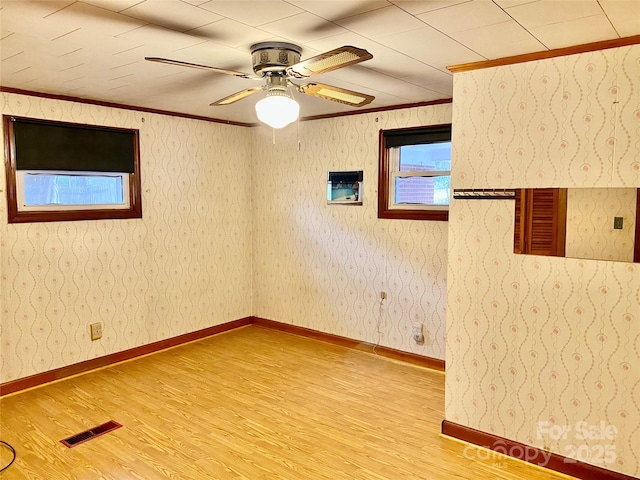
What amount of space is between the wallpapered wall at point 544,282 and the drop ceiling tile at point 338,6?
3.55ft

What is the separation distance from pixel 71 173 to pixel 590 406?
415cm

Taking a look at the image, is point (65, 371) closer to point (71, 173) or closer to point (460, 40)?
point (71, 173)

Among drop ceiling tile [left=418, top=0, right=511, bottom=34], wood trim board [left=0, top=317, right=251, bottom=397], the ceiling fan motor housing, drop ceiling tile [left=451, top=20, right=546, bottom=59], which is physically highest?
drop ceiling tile [left=451, top=20, right=546, bottom=59]

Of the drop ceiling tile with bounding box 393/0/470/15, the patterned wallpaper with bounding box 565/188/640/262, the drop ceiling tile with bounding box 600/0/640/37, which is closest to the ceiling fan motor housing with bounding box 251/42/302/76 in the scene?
the drop ceiling tile with bounding box 393/0/470/15

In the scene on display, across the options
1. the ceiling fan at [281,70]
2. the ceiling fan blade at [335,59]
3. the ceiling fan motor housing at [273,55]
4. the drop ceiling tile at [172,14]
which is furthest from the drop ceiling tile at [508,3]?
the drop ceiling tile at [172,14]

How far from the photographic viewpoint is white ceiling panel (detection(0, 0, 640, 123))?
1957 mm

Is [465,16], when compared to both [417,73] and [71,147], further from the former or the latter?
[71,147]

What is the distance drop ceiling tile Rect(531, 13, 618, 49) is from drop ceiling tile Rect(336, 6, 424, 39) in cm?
62

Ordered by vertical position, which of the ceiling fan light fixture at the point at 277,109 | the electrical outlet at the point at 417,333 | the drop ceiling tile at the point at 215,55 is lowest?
the electrical outlet at the point at 417,333

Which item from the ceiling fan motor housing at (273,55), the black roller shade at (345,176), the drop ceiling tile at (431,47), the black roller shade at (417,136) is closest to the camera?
the drop ceiling tile at (431,47)

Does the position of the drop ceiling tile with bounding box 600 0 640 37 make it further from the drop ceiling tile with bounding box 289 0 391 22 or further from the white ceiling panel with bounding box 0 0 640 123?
the drop ceiling tile with bounding box 289 0 391 22

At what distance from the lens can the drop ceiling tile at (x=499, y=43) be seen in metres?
2.21

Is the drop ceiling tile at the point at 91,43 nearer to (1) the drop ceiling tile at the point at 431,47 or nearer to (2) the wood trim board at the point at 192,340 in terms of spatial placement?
(1) the drop ceiling tile at the point at 431,47

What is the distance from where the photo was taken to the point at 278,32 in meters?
2.26
